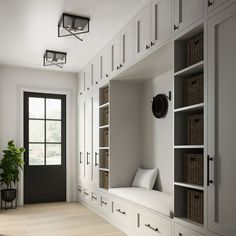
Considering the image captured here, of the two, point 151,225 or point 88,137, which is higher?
point 88,137

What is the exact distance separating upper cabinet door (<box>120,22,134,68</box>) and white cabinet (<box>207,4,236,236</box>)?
1.46 meters

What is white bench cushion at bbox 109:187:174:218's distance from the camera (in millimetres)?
2889

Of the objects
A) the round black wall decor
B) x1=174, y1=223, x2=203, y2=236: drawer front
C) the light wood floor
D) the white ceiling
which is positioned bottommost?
the light wood floor

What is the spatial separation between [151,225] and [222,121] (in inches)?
61.5

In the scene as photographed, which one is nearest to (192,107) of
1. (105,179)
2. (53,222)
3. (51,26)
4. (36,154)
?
(51,26)

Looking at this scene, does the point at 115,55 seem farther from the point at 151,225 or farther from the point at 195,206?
the point at 195,206

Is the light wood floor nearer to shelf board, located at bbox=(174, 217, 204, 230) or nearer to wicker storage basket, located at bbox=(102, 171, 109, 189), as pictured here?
wicker storage basket, located at bbox=(102, 171, 109, 189)

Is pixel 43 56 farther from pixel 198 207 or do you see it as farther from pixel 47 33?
pixel 198 207

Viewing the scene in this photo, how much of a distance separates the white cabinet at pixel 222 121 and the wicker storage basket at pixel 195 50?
0.27 meters

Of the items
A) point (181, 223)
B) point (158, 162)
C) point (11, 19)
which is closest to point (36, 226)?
point (158, 162)

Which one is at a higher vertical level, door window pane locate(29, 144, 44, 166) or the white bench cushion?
door window pane locate(29, 144, 44, 166)

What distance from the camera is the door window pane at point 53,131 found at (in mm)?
5957

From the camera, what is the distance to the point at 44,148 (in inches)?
232

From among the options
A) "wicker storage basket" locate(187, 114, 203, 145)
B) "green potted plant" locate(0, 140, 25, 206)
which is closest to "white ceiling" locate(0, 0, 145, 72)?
"wicker storage basket" locate(187, 114, 203, 145)
